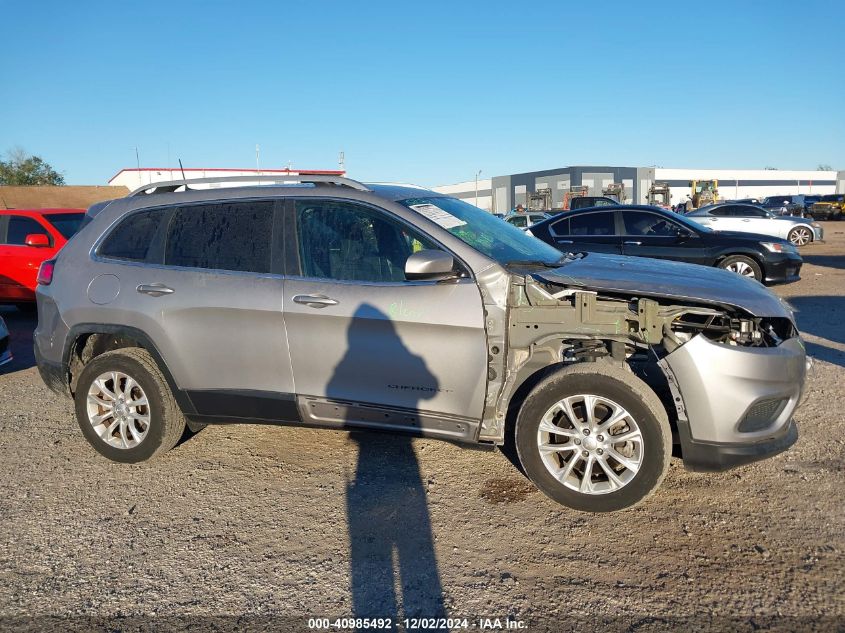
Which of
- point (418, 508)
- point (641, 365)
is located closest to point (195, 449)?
point (418, 508)

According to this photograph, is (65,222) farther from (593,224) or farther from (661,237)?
(661,237)

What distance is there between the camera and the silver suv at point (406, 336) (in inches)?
136

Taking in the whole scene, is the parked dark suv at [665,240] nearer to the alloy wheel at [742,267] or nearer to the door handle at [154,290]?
the alloy wheel at [742,267]

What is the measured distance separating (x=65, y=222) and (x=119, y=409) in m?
7.85

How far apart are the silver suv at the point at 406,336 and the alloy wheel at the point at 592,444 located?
0.04 ft

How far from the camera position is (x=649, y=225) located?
10.5 metres

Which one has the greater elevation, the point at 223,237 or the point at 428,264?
the point at 223,237

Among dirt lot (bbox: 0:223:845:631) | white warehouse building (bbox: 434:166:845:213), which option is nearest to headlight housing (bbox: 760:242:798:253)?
dirt lot (bbox: 0:223:845:631)

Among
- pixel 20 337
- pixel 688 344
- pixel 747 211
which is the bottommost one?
pixel 20 337

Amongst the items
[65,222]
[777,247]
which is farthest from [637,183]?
[65,222]

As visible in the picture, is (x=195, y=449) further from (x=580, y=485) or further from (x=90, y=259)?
(x=580, y=485)

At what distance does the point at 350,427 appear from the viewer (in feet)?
13.0

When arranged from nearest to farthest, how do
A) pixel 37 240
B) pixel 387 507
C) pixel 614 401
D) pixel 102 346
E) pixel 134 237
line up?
pixel 614 401 → pixel 387 507 → pixel 134 237 → pixel 102 346 → pixel 37 240

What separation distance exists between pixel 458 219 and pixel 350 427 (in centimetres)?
153
